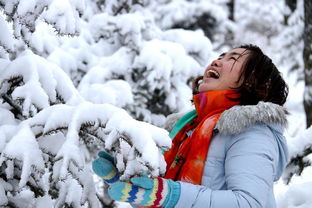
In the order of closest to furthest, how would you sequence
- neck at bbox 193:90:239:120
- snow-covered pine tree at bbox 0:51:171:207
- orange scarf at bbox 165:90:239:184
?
snow-covered pine tree at bbox 0:51:171:207 < orange scarf at bbox 165:90:239:184 < neck at bbox 193:90:239:120

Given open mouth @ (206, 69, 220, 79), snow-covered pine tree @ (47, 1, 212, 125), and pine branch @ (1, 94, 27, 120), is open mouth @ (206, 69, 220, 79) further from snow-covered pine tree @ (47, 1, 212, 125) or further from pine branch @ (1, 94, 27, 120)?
snow-covered pine tree @ (47, 1, 212, 125)

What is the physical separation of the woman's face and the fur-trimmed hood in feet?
0.90

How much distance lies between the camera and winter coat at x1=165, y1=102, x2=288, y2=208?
1689 millimetres

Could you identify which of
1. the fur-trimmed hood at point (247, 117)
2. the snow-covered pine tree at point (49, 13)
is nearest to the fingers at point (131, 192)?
the fur-trimmed hood at point (247, 117)

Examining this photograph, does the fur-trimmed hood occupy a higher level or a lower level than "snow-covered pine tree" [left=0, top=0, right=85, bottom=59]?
lower

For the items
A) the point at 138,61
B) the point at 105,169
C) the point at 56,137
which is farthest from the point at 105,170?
the point at 138,61

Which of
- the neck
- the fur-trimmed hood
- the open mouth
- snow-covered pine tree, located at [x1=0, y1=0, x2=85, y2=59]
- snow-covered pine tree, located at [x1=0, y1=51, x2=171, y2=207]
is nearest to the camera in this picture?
snow-covered pine tree, located at [x1=0, y1=51, x2=171, y2=207]

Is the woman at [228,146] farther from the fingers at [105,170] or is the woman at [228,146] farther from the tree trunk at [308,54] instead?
the tree trunk at [308,54]

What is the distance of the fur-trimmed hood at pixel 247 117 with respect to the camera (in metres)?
1.86

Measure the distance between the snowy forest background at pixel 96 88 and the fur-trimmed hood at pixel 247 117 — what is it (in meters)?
0.40

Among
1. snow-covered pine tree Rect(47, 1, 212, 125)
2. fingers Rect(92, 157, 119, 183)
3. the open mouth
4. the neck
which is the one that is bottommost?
snow-covered pine tree Rect(47, 1, 212, 125)

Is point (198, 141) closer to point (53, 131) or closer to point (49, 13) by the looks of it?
point (53, 131)

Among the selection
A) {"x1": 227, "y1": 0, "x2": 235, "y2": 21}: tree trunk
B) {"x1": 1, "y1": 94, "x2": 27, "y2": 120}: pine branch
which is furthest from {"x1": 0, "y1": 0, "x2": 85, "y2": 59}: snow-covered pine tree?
{"x1": 227, "y1": 0, "x2": 235, "y2": 21}: tree trunk

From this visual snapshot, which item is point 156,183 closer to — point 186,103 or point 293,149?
point 293,149
